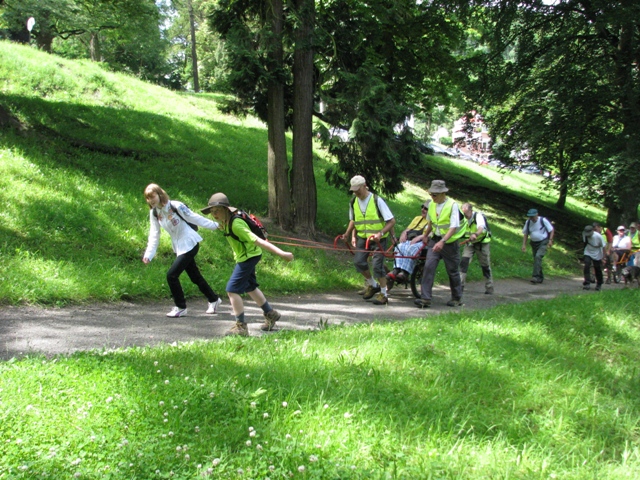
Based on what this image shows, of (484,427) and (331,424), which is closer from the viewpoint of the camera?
(331,424)

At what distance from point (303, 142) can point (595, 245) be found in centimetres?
825

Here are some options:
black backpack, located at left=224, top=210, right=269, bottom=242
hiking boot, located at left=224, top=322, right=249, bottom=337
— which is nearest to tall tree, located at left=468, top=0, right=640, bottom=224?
black backpack, located at left=224, top=210, right=269, bottom=242

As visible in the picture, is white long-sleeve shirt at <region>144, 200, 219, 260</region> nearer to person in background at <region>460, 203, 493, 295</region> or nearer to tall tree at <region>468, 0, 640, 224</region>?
person in background at <region>460, 203, 493, 295</region>

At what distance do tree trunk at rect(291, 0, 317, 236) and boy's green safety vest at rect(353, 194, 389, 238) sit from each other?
12.5ft

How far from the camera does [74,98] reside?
63.6ft

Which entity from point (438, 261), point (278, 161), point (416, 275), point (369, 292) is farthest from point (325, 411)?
point (278, 161)

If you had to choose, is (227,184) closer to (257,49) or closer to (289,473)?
(257,49)

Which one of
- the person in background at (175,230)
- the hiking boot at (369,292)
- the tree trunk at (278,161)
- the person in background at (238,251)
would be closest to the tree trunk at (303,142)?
the tree trunk at (278,161)

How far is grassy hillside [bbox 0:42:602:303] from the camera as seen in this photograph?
8539 millimetres

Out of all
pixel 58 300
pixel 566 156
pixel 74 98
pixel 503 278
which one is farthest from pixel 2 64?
pixel 566 156

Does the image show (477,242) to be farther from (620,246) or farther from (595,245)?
(620,246)

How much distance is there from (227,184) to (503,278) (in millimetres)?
8249

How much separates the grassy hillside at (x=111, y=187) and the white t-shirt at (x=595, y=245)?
2446 millimetres

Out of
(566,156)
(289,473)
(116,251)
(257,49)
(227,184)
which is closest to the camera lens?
(289,473)
